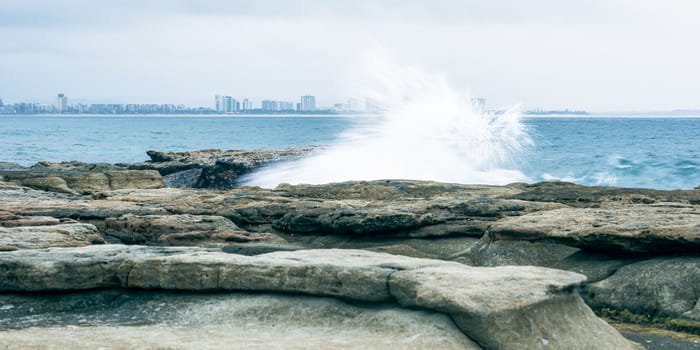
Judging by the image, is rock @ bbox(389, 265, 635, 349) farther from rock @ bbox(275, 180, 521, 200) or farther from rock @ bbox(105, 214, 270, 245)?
rock @ bbox(275, 180, 521, 200)

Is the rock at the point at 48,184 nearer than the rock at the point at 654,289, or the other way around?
the rock at the point at 654,289

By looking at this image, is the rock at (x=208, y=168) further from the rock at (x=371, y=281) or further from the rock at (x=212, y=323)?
the rock at (x=212, y=323)

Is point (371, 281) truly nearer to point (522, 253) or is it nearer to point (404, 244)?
point (522, 253)

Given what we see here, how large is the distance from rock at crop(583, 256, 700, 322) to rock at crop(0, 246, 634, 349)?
4.64 ft

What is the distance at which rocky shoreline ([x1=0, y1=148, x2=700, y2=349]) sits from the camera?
20.2 feet

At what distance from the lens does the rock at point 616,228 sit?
8172mm

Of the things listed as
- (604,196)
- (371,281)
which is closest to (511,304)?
(371,281)

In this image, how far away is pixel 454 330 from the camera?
235 inches

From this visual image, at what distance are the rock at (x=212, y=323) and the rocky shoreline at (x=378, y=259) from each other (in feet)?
0.08

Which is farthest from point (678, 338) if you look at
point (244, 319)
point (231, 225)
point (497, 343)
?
point (231, 225)

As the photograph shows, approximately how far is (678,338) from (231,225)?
6.28m

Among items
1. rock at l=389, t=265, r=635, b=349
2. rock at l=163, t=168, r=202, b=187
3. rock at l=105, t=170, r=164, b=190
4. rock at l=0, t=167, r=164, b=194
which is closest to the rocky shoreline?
rock at l=389, t=265, r=635, b=349

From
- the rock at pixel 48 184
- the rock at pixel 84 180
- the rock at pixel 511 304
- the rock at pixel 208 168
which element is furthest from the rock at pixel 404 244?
the rock at pixel 208 168

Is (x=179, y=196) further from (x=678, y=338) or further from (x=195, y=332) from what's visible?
(x=678, y=338)
